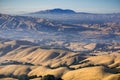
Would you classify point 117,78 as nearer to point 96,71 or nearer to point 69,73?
point 96,71

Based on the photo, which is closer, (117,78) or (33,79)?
Result: (117,78)

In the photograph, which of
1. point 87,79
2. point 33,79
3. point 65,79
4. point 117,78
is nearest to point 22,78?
point 33,79

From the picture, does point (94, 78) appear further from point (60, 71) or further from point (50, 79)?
point (60, 71)

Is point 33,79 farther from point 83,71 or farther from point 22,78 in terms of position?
point 83,71

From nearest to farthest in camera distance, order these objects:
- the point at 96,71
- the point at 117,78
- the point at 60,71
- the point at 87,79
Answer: the point at 117,78
the point at 87,79
the point at 96,71
the point at 60,71

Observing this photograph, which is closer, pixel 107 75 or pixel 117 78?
pixel 117 78

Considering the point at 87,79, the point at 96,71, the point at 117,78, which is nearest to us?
the point at 117,78

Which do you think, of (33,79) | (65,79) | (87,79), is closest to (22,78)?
(33,79)

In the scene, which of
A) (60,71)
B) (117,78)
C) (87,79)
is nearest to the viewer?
(117,78)

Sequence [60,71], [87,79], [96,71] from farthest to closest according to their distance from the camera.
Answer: [60,71], [96,71], [87,79]
